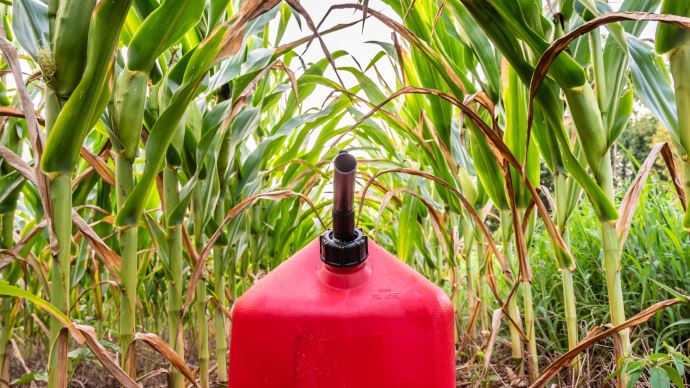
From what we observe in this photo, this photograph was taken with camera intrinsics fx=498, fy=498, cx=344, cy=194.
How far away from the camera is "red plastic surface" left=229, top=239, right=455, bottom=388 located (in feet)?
1.49

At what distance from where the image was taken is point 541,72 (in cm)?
45

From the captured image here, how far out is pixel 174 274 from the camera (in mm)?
698

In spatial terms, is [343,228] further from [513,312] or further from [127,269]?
[513,312]

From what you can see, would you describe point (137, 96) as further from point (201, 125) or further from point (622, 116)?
point (622, 116)

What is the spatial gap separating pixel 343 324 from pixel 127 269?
262 millimetres

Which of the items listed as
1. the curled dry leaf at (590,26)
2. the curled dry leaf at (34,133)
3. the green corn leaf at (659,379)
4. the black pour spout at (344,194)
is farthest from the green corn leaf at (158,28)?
the green corn leaf at (659,379)

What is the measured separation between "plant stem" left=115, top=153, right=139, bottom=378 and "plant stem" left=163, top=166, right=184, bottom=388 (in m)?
0.11

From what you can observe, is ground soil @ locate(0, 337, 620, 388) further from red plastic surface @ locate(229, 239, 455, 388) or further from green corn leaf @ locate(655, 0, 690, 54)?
green corn leaf @ locate(655, 0, 690, 54)

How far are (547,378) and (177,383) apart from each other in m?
0.49

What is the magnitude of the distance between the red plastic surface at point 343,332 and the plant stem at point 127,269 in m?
0.14

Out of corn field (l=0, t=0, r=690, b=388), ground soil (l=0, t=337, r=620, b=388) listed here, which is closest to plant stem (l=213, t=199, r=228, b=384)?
corn field (l=0, t=0, r=690, b=388)

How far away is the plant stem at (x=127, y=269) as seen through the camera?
1.82 feet

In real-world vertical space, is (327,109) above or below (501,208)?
above

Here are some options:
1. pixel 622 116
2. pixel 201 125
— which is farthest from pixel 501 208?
pixel 201 125
